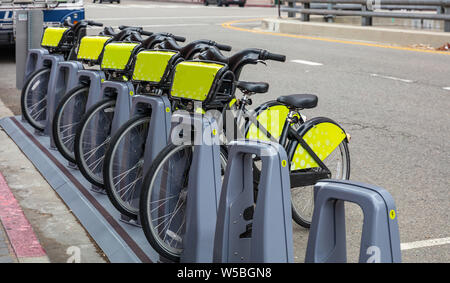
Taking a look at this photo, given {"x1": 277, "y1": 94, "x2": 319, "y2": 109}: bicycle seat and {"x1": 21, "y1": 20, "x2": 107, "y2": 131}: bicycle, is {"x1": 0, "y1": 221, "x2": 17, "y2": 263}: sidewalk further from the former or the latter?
{"x1": 21, "y1": 20, "x2": 107, "y2": 131}: bicycle

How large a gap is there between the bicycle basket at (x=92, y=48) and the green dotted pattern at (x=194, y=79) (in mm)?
2201

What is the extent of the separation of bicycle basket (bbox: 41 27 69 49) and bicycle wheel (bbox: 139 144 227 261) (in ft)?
13.0

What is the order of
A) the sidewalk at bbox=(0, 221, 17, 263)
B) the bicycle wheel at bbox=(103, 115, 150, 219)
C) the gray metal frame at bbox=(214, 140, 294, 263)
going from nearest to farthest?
the gray metal frame at bbox=(214, 140, 294, 263) → the sidewalk at bbox=(0, 221, 17, 263) → the bicycle wheel at bbox=(103, 115, 150, 219)

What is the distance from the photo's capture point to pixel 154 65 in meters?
5.37

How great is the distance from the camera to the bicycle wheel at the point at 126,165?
202 inches

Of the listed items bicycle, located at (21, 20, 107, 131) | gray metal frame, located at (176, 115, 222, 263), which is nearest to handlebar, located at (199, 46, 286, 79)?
gray metal frame, located at (176, 115, 222, 263)

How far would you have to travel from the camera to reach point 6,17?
14.0 metres

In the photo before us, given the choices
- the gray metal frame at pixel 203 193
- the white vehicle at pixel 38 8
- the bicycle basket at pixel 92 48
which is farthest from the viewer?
the white vehicle at pixel 38 8

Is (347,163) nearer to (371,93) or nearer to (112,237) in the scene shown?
(112,237)

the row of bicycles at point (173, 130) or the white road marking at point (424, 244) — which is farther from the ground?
the row of bicycles at point (173, 130)

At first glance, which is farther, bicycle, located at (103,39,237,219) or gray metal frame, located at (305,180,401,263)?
bicycle, located at (103,39,237,219)

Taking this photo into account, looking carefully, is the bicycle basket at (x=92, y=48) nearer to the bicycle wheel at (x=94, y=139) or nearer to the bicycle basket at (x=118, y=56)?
the bicycle basket at (x=118, y=56)

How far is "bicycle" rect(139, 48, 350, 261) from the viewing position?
14.8 ft

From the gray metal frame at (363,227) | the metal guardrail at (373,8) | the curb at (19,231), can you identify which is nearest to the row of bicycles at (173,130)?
the curb at (19,231)
